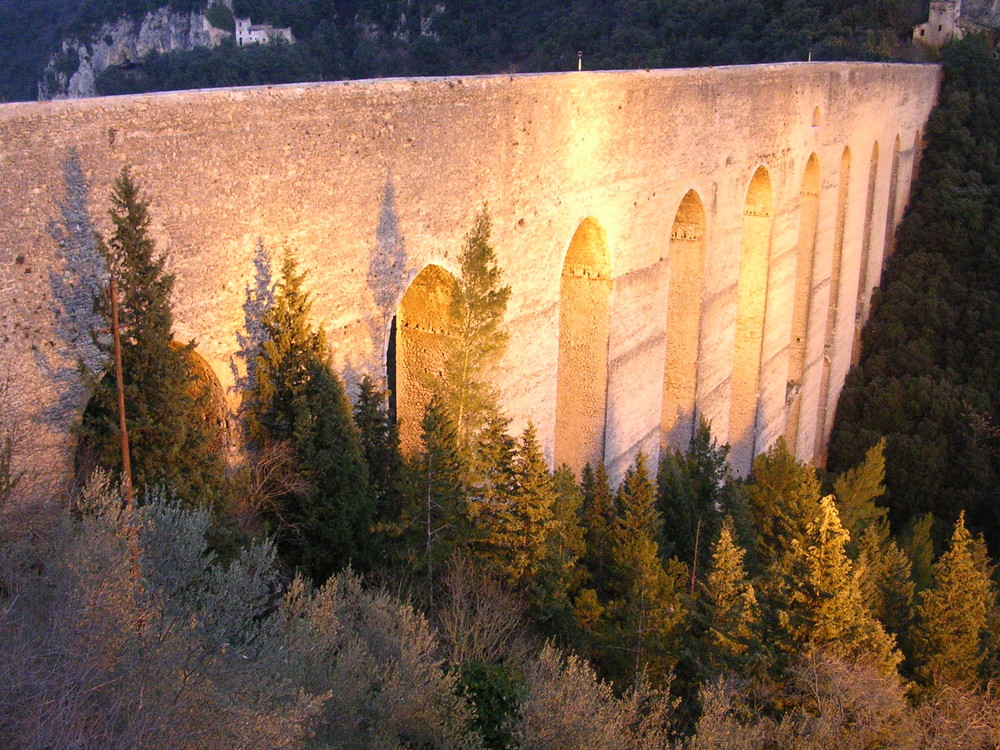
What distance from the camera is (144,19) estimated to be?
34.6 meters

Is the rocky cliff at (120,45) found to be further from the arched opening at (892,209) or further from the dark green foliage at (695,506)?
the dark green foliage at (695,506)

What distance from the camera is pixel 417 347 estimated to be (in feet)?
29.6

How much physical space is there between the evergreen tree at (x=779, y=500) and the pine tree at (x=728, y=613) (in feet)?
6.24

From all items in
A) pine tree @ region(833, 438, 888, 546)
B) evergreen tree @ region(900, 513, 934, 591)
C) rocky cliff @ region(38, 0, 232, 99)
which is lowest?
evergreen tree @ region(900, 513, 934, 591)

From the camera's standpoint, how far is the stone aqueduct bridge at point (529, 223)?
561cm

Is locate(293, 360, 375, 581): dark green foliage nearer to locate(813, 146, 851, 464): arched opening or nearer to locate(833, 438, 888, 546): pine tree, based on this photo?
locate(833, 438, 888, 546): pine tree

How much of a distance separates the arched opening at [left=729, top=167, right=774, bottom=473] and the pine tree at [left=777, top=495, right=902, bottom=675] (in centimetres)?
764

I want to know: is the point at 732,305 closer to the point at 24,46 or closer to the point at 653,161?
the point at 653,161

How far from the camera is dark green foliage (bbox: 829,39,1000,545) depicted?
1755 centimetres

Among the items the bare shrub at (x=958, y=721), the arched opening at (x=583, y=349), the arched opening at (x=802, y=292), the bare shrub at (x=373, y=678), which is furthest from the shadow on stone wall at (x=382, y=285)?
the arched opening at (x=802, y=292)

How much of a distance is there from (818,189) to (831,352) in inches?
146

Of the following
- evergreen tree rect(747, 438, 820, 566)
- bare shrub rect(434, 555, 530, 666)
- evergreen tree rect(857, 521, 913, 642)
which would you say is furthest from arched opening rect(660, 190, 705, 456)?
bare shrub rect(434, 555, 530, 666)

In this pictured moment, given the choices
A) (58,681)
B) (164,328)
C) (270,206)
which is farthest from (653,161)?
(58,681)

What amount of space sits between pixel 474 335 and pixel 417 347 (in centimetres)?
95
